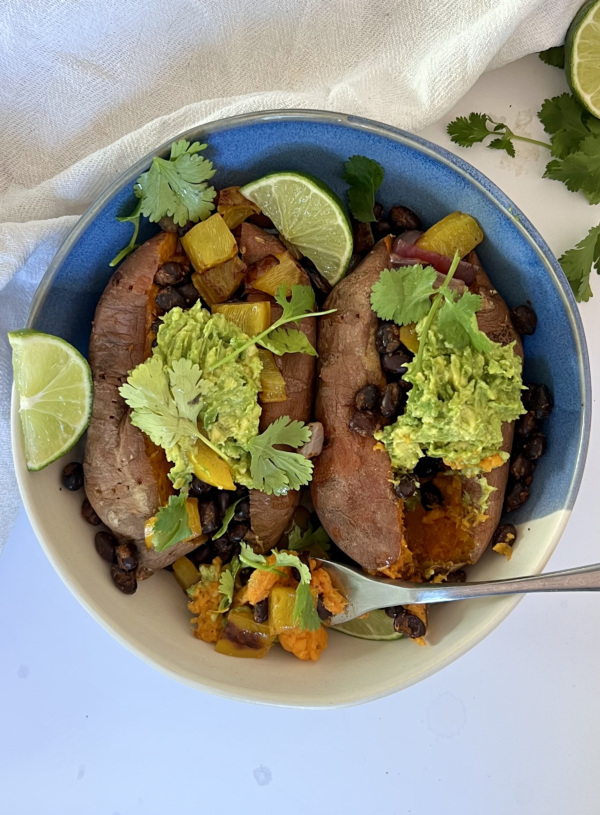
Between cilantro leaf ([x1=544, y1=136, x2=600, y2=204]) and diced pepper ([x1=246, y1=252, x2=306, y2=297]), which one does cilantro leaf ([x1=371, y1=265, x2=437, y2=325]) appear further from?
cilantro leaf ([x1=544, y1=136, x2=600, y2=204])

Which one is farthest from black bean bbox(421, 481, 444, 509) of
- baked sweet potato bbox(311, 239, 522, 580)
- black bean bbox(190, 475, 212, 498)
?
black bean bbox(190, 475, 212, 498)

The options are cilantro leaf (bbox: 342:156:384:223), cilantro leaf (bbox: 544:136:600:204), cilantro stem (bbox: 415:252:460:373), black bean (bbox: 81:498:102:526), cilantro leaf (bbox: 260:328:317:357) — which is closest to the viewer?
cilantro stem (bbox: 415:252:460:373)

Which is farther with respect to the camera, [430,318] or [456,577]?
[456,577]

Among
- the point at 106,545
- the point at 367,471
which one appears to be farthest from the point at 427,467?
the point at 106,545

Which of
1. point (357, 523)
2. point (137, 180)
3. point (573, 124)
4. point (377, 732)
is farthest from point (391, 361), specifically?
point (377, 732)

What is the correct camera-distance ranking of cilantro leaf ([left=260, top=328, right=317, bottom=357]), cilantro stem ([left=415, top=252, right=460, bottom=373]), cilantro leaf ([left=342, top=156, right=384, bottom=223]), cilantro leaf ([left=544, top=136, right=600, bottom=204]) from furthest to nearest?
cilantro leaf ([left=544, top=136, right=600, bottom=204]), cilantro leaf ([left=342, top=156, right=384, bottom=223]), cilantro leaf ([left=260, top=328, right=317, bottom=357]), cilantro stem ([left=415, top=252, right=460, bottom=373])

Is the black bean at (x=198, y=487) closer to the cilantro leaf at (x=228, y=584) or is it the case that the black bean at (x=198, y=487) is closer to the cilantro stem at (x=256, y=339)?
the cilantro leaf at (x=228, y=584)

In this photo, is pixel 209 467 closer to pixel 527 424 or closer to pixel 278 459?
pixel 278 459

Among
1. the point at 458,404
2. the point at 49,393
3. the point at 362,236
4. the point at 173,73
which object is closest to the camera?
the point at 458,404
